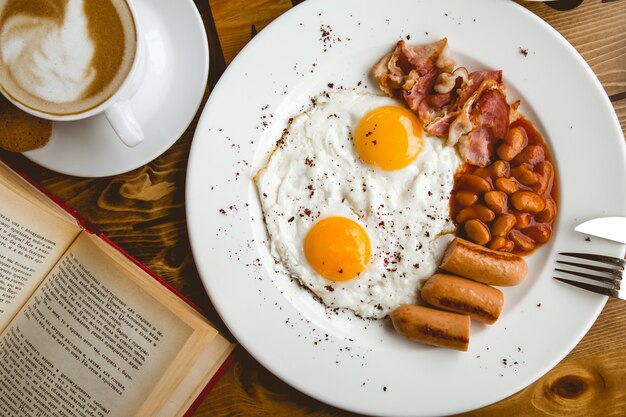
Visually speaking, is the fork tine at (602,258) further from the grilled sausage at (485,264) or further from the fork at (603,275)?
the grilled sausage at (485,264)

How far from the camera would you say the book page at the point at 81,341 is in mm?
1674

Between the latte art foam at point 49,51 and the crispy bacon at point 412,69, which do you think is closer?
the latte art foam at point 49,51

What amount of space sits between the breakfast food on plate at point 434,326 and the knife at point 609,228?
0.51 meters

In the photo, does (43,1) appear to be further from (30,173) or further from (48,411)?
(48,411)

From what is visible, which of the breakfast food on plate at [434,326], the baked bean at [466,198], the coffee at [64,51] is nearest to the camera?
the coffee at [64,51]

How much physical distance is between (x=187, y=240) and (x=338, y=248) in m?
0.55

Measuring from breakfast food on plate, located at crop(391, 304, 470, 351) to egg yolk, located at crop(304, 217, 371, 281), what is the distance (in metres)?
0.22

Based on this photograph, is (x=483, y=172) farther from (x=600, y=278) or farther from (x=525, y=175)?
(x=600, y=278)

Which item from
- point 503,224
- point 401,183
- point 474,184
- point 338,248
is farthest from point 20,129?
point 503,224

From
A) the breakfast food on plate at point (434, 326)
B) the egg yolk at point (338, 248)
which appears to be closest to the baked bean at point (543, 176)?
the breakfast food on plate at point (434, 326)

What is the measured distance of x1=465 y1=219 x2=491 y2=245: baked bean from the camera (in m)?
1.71

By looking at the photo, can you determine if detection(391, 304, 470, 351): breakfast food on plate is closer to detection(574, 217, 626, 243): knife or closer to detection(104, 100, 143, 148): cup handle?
detection(574, 217, 626, 243): knife

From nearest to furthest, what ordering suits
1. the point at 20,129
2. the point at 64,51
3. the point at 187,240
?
the point at 64,51 < the point at 20,129 < the point at 187,240

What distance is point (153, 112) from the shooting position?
1.68m
